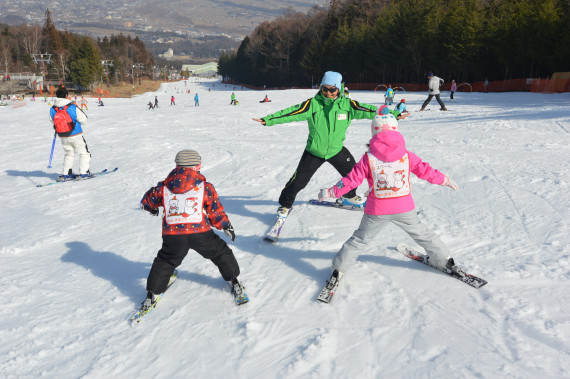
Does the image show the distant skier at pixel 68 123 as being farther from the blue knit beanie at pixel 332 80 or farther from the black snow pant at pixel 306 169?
the blue knit beanie at pixel 332 80

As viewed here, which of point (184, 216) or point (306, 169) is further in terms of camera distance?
point (306, 169)

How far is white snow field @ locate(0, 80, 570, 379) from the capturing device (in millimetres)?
2561

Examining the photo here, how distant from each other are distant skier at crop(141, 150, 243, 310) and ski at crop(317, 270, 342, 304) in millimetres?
949

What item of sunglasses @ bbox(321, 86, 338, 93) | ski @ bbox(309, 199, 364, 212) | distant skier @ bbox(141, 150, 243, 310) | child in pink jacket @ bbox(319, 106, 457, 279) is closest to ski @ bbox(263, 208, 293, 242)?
ski @ bbox(309, 199, 364, 212)

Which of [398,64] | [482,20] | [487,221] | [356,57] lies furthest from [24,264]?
[356,57]

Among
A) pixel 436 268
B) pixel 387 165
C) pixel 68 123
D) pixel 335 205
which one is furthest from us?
pixel 68 123

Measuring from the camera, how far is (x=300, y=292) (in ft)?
11.1

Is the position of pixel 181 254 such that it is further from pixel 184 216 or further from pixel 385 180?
pixel 385 180

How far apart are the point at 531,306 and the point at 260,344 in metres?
2.15

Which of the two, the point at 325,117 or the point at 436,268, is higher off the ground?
the point at 325,117

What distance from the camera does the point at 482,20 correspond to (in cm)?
3616

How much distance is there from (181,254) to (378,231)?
1.68 m

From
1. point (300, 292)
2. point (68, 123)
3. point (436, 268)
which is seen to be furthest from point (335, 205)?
point (68, 123)

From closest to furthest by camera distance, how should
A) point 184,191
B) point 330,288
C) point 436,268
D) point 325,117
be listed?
point 184,191 < point 330,288 < point 436,268 < point 325,117
